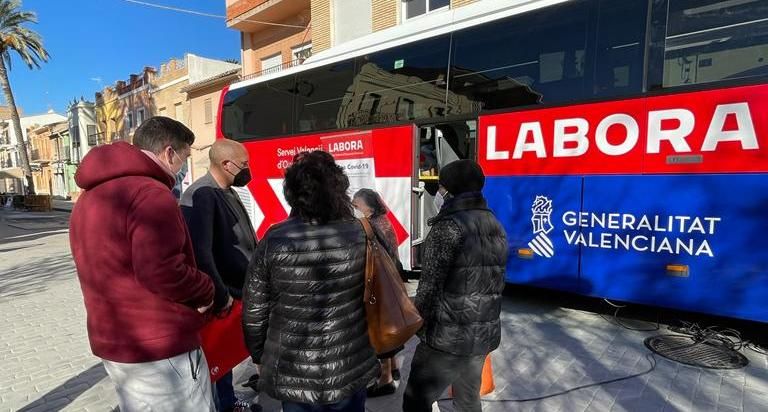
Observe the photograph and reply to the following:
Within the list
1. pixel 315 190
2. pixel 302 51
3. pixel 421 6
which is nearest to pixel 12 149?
pixel 302 51

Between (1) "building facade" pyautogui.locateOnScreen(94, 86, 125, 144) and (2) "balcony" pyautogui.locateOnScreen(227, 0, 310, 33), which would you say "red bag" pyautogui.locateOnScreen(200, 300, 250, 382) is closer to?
(2) "balcony" pyautogui.locateOnScreen(227, 0, 310, 33)

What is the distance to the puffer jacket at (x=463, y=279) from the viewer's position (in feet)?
7.20

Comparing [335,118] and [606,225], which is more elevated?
[335,118]

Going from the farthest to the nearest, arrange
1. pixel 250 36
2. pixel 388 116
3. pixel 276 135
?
pixel 250 36 < pixel 276 135 < pixel 388 116

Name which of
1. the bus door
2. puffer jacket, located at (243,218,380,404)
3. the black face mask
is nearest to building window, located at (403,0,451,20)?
the bus door

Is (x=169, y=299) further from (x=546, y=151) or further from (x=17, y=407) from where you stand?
(x=546, y=151)

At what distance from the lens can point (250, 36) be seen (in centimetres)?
1894

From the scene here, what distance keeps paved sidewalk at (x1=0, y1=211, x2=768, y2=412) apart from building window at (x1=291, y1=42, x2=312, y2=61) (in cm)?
1297

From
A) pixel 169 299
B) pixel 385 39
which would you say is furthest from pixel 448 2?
pixel 169 299

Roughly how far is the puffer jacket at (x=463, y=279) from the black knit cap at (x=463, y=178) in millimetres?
48

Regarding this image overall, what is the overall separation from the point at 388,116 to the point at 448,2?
7.15 m

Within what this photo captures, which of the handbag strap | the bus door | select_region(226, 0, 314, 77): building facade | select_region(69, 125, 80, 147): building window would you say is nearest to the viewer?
the handbag strap

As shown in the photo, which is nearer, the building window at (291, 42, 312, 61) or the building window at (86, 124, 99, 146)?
the building window at (291, 42, 312, 61)

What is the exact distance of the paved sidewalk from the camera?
320cm
